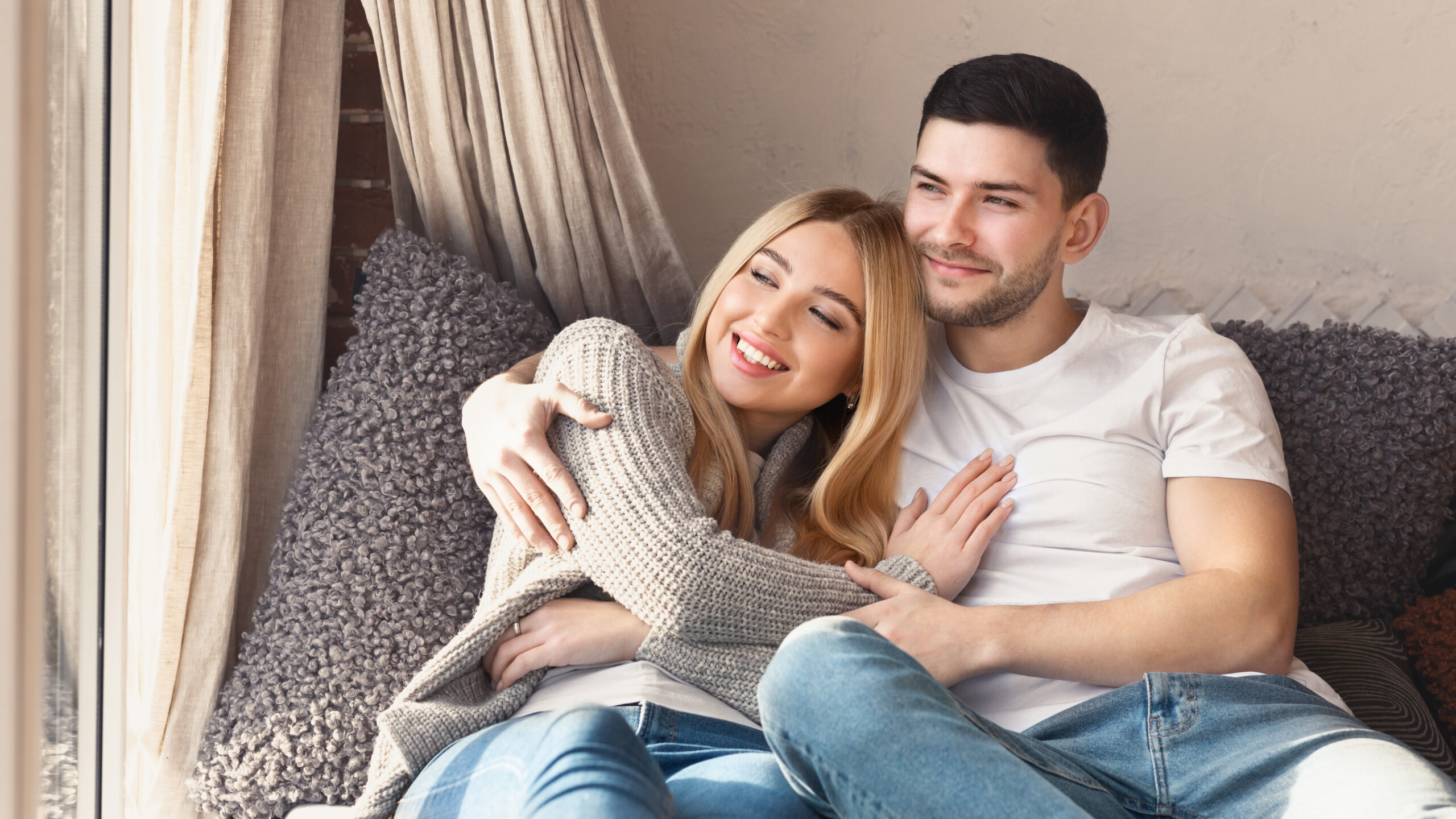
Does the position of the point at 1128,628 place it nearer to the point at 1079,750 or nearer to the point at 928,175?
the point at 1079,750

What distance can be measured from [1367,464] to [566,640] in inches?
46.2

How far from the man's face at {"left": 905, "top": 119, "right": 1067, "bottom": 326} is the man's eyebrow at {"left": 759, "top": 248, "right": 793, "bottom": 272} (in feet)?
0.65

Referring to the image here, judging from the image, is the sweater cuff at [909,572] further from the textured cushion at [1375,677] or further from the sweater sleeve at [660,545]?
the textured cushion at [1375,677]

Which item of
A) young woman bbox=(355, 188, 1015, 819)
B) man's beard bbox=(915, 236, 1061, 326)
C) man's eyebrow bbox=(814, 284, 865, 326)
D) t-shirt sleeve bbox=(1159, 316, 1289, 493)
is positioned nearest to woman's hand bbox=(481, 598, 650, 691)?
young woman bbox=(355, 188, 1015, 819)

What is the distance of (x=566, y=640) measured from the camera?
1186 millimetres

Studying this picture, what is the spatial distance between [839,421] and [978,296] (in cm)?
A: 30

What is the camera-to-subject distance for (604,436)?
1.21 m

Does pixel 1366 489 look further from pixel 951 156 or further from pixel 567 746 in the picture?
pixel 567 746

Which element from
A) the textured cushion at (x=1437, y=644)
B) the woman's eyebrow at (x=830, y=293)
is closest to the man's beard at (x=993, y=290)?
the woman's eyebrow at (x=830, y=293)

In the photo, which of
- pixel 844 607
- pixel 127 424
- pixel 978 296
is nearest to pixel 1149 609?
pixel 844 607

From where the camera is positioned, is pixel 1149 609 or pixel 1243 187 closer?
pixel 1149 609

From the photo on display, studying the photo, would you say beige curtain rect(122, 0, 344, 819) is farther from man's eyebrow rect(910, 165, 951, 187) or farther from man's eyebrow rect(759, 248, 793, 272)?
man's eyebrow rect(910, 165, 951, 187)

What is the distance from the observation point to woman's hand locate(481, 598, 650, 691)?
1184 mm

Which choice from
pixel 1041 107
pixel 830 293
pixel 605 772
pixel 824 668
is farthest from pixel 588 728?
pixel 1041 107
